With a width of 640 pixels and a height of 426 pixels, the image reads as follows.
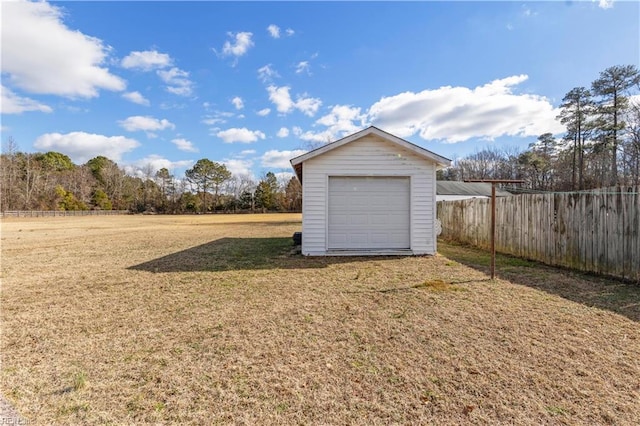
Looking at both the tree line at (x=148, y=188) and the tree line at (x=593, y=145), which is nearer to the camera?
the tree line at (x=593, y=145)

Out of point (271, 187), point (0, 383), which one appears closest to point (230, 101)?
point (0, 383)

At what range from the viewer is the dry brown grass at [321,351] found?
2.29 m

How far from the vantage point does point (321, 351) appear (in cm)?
321

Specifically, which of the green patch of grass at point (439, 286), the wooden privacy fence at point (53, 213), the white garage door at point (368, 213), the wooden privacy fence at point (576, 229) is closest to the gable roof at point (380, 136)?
the white garage door at point (368, 213)

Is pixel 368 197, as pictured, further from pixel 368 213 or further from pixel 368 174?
pixel 368 174

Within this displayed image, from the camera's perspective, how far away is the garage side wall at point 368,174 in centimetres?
901

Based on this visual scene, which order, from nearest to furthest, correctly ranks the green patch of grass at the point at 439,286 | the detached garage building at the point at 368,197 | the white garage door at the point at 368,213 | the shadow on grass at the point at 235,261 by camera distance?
the green patch of grass at the point at 439,286, the shadow on grass at the point at 235,261, the detached garage building at the point at 368,197, the white garage door at the point at 368,213

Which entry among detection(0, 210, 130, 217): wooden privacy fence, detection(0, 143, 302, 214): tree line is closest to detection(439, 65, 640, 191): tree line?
detection(0, 143, 302, 214): tree line

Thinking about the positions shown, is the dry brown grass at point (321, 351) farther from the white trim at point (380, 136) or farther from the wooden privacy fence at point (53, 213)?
the wooden privacy fence at point (53, 213)

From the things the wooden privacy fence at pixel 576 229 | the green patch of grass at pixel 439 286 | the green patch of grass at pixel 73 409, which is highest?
the wooden privacy fence at pixel 576 229

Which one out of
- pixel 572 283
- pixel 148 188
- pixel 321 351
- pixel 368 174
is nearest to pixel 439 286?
pixel 572 283

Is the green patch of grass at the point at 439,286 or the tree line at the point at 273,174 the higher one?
the tree line at the point at 273,174

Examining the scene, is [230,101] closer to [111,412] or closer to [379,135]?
[379,135]

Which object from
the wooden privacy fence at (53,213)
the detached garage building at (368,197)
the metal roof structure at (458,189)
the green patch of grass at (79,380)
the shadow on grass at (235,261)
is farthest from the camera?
the wooden privacy fence at (53,213)
